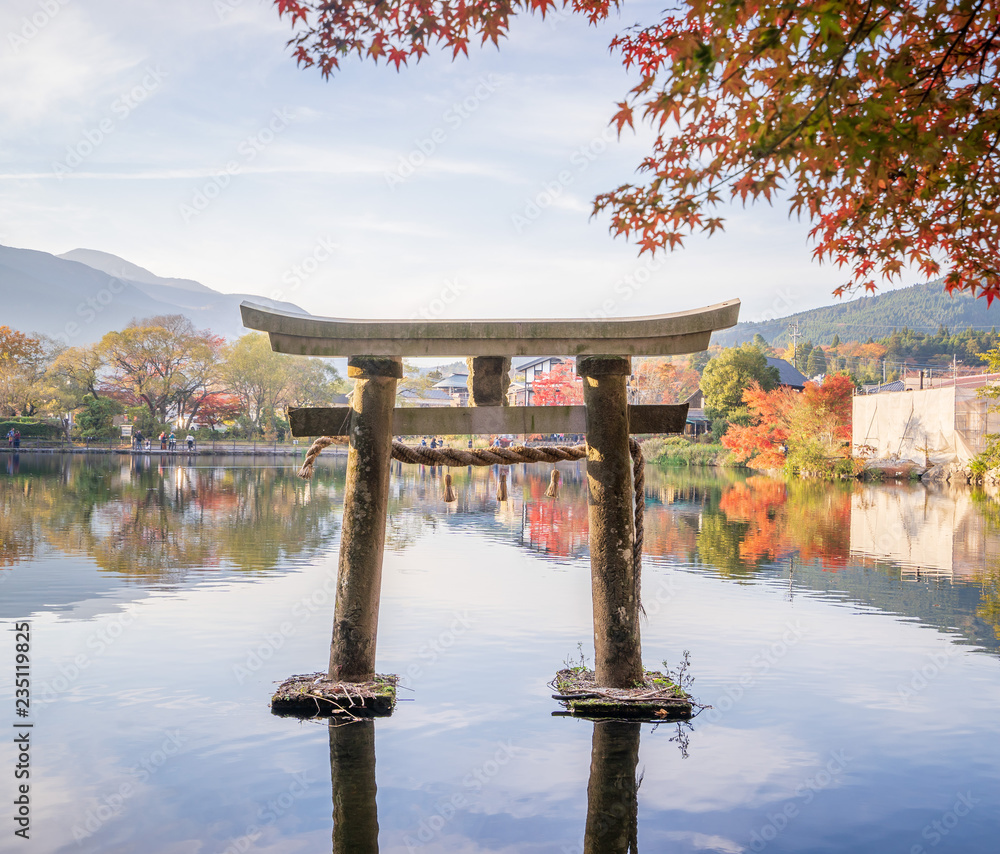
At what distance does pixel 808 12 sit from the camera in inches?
122

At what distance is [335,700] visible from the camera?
556 centimetres

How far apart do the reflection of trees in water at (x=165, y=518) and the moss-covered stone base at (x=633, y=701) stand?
23.7 feet

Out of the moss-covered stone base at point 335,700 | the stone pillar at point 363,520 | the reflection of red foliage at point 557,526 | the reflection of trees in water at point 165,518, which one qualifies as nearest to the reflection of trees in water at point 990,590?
the reflection of red foliage at point 557,526

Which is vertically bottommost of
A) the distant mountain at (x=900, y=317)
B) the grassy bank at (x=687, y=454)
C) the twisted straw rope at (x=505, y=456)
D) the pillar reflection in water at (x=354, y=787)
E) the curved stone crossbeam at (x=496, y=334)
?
the pillar reflection in water at (x=354, y=787)

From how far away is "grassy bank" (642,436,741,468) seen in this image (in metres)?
42.9

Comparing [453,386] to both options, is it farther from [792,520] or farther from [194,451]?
[792,520]

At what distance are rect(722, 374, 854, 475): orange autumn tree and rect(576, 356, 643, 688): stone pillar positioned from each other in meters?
30.9

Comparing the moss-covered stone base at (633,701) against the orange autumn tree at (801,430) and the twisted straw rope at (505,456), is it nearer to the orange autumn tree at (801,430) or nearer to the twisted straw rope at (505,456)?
the twisted straw rope at (505,456)

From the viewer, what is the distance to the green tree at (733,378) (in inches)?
1766

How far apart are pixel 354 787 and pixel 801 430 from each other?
1318 inches

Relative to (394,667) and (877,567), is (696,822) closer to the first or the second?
(394,667)

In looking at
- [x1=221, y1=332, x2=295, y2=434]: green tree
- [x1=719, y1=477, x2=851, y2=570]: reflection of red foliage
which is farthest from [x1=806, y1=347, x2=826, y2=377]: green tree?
[x1=719, y1=477, x2=851, y2=570]: reflection of red foliage

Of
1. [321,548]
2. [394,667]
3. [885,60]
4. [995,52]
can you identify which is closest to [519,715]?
[394,667]

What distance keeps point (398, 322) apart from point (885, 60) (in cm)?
320
